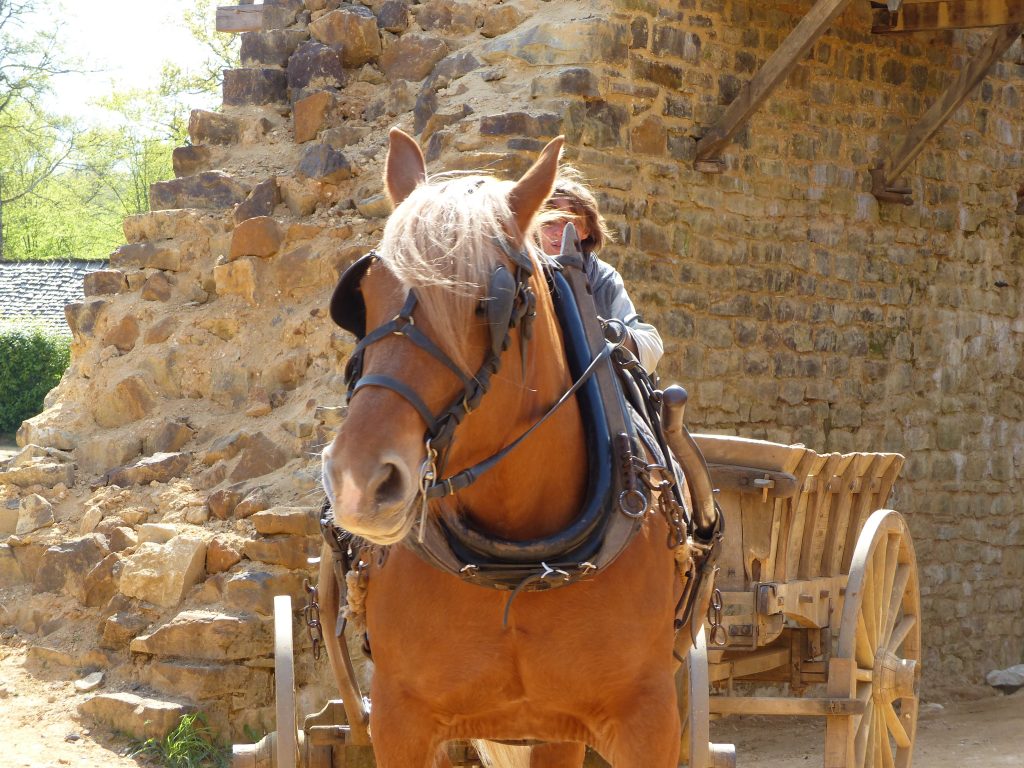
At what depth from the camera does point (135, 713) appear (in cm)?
578

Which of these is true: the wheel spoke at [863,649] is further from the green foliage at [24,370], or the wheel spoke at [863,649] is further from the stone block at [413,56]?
the green foliage at [24,370]

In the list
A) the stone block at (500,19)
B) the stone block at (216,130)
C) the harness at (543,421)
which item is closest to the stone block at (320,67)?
the stone block at (216,130)

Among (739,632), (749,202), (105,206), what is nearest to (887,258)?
(749,202)

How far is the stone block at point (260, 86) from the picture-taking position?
26.5 ft

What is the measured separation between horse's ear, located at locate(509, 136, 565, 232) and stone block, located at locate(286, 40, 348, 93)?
5396 mm

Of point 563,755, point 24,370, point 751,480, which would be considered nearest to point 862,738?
point 751,480

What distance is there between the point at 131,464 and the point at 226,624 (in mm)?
1449

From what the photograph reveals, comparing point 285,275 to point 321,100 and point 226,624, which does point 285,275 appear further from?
point 226,624

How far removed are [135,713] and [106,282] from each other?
3030mm

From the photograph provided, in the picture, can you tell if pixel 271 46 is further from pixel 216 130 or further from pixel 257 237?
pixel 257 237

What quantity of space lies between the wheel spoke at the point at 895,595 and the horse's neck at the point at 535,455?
2651 millimetres

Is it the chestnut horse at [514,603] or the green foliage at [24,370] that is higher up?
the chestnut horse at [514,603]

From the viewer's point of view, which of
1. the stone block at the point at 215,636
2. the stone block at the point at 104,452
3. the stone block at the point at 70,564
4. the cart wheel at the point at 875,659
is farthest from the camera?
the stone block at the point at 104,452

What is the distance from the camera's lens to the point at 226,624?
5.91 metres
